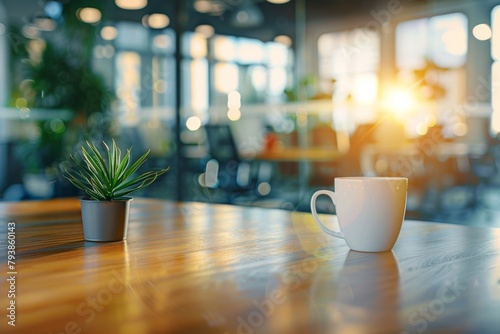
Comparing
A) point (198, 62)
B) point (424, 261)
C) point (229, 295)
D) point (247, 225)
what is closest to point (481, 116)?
point (198, 62)

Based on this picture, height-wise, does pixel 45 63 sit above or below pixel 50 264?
above

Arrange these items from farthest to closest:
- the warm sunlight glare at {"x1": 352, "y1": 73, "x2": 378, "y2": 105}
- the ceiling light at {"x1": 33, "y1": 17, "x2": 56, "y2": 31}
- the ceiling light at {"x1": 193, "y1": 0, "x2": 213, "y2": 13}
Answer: the ceiling light at {"x1": 193, "y1": 0, "x2": 213, "y2": 13} → the ceiling light at {"x1": 33, "y1": 17, "x2": 56, "y2": 31} → the warm sunlight glare at {"x1": 352, "y1": 73, "x2": 378, "y2": 105}

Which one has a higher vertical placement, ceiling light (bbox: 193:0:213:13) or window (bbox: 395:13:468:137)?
ceiling light (bbox: 193:0:213:13)

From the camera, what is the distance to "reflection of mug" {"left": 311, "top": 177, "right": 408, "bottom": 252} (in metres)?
0.80

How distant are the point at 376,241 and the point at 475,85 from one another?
10.9ft

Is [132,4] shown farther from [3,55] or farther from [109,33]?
[3,55]

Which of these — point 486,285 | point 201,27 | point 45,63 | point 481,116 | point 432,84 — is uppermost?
point 201,27

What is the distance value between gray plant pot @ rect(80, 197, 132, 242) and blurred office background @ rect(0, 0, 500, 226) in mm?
3299

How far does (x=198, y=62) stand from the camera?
5.36 m

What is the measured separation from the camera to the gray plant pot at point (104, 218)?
895mm

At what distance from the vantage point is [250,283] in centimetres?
62

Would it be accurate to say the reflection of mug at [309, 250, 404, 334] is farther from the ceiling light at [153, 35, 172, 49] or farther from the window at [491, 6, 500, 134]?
the ceiling light at [153, 35, 172, 49]

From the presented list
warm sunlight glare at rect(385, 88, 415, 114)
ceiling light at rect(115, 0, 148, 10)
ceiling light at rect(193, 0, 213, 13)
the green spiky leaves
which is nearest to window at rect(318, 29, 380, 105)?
warm sunlight glare at rect(385, 88, 415, 114)

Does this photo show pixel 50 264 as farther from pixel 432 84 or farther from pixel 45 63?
pixel 45 63
